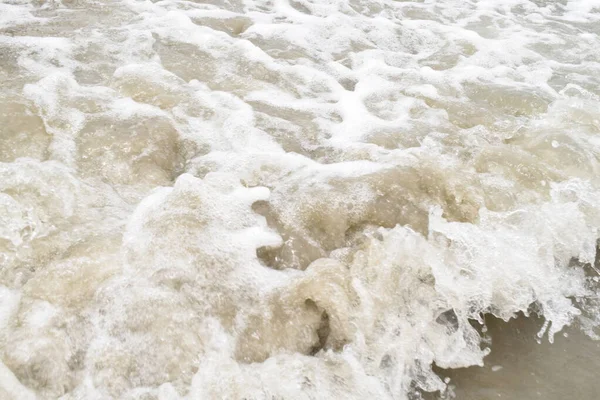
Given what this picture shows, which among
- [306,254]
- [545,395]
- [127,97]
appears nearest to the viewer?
[545,395]

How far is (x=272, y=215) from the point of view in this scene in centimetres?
271

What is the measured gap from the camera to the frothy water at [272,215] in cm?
201

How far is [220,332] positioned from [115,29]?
3.98 meters

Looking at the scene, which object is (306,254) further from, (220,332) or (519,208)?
(519,208)

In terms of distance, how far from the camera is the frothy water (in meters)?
2.01

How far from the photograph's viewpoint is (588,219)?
283 cm

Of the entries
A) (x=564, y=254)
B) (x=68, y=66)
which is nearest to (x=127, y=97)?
(x=68, y=66)

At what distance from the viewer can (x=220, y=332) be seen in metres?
2.06

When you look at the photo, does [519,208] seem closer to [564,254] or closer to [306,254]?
[564,254]

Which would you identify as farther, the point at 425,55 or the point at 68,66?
the point at 425,55

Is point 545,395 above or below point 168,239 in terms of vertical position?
→ below

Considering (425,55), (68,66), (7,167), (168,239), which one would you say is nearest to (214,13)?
(68,66)

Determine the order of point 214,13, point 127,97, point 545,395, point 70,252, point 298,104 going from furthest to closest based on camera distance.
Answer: point 214,13, point 298,104, point 127,97, point 70,252, point 545,395

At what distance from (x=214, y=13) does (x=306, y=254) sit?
4047 mm
